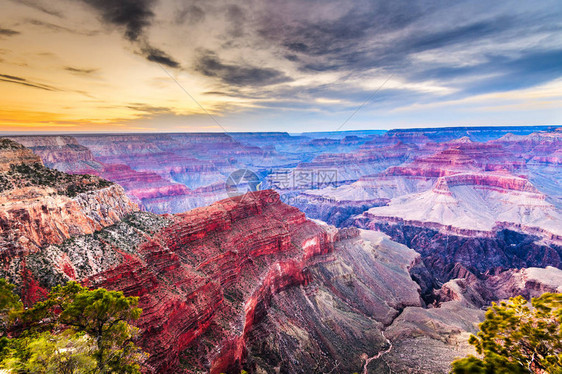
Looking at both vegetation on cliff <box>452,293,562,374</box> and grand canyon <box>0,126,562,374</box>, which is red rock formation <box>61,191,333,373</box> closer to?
grand canyon <box>0,126,562,374</box>

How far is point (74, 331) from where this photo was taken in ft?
51.3

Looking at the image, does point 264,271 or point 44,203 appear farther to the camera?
point 264,271

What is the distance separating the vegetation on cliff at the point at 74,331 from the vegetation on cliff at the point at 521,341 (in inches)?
677

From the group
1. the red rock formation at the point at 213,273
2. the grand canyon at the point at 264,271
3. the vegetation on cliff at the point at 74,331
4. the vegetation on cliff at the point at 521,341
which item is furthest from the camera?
the red rock formation at the point at 213,273

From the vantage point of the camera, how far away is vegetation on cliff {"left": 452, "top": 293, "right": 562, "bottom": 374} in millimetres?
10805

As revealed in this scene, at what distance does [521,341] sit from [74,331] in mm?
23031

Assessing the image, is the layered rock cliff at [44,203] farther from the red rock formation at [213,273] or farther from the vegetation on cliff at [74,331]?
the vegetation on cliff at [74,331]

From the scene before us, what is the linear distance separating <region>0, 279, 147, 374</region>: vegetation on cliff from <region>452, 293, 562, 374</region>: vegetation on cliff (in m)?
17.2

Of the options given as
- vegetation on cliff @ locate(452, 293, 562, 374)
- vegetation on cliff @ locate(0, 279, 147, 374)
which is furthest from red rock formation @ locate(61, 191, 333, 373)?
vegetation on cliff @ locate(452, 293, 562, 374)

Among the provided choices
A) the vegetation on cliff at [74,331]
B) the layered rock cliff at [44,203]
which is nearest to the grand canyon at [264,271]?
the layered rock cliff at [44,203]

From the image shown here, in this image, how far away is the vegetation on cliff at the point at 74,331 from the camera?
1293 cm

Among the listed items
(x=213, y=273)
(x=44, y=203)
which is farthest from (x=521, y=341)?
(x=44, y=203)

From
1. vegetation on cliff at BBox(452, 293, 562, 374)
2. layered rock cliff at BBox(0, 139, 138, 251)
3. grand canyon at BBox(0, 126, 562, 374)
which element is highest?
layered rock cliff at BBox(0, 139, 138, 251)

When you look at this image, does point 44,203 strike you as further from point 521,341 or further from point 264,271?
point 521,341
